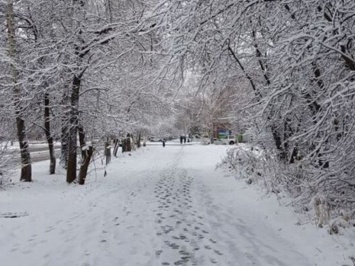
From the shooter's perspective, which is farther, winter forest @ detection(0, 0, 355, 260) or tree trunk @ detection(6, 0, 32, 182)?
tree trunk @ detection(6, 0, 32, 182)

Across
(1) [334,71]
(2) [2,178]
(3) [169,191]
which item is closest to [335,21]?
(1) [334,71]

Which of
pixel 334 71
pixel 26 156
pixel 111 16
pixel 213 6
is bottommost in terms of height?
pixel 26 156

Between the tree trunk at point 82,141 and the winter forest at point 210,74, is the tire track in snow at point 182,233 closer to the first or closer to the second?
the winter forest at point 210,74

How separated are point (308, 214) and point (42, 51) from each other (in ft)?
27.6

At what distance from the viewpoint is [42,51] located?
36.0 ft

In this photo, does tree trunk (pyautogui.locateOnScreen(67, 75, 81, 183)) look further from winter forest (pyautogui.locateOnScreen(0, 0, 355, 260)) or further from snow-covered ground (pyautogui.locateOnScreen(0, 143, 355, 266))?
snow-covered ground (pyautogui.locateOnScreen(0, 143, 355, 266))

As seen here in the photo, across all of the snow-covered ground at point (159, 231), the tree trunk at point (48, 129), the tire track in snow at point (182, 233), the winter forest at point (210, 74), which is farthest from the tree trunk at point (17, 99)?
the tire track in snow at point (182, 233)

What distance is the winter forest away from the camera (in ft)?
17.0

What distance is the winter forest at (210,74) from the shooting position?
5.18 meters

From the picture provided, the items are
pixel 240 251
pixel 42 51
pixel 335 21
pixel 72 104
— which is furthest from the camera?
pixel 72 104

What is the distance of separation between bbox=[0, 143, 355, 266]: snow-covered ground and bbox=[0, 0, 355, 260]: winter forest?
72 centimetres

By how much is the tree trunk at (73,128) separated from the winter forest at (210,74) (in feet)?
0.11

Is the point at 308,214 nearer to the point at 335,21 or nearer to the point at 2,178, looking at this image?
the point at 335,21

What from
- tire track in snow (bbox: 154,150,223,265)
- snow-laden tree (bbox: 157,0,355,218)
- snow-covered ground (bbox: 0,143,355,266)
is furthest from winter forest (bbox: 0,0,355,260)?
tire track in snow (bbox: 154,150,223,265)
